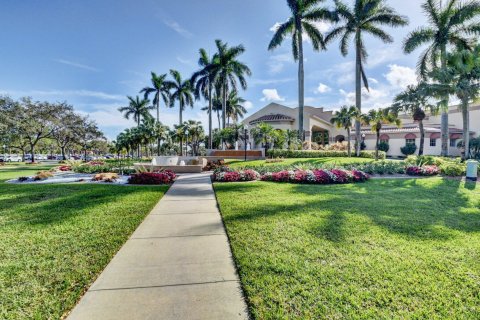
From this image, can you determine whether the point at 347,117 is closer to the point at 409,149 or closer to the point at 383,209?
the point at 409,149

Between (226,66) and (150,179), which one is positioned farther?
(226,66)

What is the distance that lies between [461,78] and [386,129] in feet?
90.6

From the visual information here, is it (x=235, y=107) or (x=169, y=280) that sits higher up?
(x=235, y=107)

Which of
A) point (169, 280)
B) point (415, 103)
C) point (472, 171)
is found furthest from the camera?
point (415, 103)

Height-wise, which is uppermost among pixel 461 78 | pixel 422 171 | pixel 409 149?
pixel 461 78

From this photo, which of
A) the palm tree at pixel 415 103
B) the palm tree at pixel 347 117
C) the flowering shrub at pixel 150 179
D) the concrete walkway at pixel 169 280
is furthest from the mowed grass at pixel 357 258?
the palm tree at pixel 347 117

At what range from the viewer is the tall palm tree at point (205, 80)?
33.0 metres

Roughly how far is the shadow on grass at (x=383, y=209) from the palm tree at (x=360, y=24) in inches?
774

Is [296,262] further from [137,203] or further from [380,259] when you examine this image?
[137,203]

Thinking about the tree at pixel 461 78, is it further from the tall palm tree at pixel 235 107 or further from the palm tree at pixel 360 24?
the tall palm tree at pixel 235 107

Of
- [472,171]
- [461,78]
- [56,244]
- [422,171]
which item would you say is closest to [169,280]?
[56,244]

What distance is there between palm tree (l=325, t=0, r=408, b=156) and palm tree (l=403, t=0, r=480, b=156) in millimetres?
4389

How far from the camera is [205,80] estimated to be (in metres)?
34.4

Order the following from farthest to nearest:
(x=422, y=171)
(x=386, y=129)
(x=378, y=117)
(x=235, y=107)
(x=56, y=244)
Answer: (x=235, y=107) → (x=386, y=129) → (x=378, y=117) → (x=422, y=171) → (x=56, y=244)
